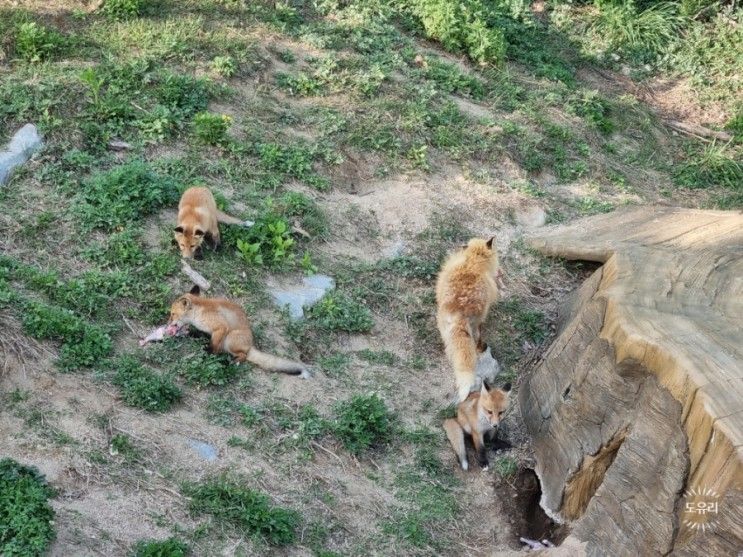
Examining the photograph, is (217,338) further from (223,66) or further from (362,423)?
(223,66)

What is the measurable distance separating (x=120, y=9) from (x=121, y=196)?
403 cm

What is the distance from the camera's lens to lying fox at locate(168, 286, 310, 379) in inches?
331

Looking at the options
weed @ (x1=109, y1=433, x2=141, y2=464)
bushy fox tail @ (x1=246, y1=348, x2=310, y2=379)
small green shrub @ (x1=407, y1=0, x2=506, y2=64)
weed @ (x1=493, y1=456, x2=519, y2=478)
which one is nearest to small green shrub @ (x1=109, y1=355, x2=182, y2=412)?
weed @ (x1=109, y1=433, x2=141, y2=464)

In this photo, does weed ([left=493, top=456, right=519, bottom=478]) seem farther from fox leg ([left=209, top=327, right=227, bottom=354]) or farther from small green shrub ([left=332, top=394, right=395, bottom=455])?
fox leg ([left=209, top=327, right=227, bottom=354])

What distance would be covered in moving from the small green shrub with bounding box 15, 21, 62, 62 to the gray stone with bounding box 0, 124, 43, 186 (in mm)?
1382

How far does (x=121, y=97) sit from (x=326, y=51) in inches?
134

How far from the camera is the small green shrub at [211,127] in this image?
10.8 meters

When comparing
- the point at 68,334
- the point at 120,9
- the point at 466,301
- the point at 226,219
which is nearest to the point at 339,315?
the point at 466,301

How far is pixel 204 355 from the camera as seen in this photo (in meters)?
8.38

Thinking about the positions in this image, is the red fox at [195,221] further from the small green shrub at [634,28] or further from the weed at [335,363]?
the small green shrub at [634,28]

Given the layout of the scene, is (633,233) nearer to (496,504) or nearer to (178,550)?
(496,504)

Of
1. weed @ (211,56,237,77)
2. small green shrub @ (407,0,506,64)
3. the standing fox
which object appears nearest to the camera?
the standing fox

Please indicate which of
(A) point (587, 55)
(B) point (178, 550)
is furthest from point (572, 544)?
(A) point (587, 55)

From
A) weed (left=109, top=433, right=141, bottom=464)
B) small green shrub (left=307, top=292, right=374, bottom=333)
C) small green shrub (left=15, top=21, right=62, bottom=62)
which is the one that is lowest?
small green shrub (left=307, top=292, right=374, bottom=333)
